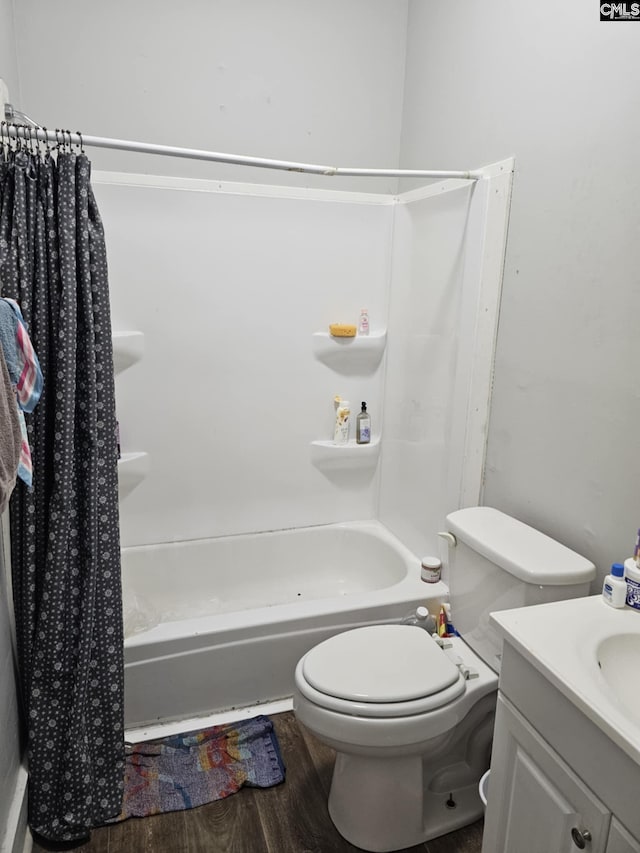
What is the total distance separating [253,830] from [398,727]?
1.87 feet

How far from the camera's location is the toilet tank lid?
1432 mm

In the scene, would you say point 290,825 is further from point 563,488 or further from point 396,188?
point 396,188

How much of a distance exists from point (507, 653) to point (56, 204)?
1.52 m

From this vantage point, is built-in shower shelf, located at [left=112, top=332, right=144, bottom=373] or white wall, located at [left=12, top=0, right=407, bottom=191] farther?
built-in shower shelf, located at [left=112, top=332, right=144, bottom=373]

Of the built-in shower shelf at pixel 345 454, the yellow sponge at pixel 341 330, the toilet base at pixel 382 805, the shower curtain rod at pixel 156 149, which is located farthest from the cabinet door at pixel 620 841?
the yellow sponge at pixel 341 330

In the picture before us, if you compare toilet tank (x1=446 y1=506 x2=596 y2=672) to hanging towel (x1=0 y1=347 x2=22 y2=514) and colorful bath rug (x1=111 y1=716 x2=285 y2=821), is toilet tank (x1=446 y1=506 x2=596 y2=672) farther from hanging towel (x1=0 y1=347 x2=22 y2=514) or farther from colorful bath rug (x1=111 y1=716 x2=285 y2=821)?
hanging towel (x1=0 y1=347 x2=22 y2=514)

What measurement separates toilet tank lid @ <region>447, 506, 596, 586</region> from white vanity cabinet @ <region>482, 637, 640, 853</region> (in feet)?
1.11

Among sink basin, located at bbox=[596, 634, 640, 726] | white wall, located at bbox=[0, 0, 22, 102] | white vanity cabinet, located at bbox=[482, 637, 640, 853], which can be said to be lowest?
white vanity cabinet, located at bbox=[482, 637, 640, 853]

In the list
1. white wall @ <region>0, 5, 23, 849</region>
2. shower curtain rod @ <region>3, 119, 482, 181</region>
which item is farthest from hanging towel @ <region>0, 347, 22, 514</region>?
shower curtain rod @ <region>3, 119, 482, 181</region>

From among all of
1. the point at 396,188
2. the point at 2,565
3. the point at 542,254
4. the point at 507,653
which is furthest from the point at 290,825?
the point at 396,188

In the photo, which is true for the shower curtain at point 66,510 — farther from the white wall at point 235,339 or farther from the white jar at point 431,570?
the white jar at point 431,570

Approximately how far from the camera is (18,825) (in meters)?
1.46

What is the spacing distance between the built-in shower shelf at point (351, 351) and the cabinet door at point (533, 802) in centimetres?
168

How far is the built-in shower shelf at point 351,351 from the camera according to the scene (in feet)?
8.37
